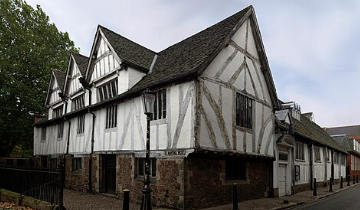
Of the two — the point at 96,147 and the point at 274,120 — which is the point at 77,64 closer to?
the point at 96,147

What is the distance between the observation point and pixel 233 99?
42.0ft

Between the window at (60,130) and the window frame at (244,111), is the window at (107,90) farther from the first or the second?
the window frame at (244,111)

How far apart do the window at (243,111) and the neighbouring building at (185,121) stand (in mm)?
46

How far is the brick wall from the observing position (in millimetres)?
10453

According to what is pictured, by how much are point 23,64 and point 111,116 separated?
14681 mm

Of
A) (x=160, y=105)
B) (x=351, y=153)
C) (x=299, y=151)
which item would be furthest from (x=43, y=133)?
(x=351, y=153)

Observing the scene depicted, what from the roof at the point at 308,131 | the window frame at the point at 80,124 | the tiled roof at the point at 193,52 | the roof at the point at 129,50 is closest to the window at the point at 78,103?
the window frame at the point at 80,124

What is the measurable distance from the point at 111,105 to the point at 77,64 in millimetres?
7236

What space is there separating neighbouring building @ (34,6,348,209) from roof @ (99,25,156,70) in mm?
89

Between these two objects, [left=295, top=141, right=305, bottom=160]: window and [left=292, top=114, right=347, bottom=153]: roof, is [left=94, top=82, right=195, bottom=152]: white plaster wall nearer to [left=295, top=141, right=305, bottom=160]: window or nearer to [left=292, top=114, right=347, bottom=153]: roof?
[left=292, top=114, right=347, bottom=153]: roof

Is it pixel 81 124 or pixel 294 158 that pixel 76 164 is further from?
pixel 294 158

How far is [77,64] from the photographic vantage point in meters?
20.7

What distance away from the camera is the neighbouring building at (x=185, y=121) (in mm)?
10836

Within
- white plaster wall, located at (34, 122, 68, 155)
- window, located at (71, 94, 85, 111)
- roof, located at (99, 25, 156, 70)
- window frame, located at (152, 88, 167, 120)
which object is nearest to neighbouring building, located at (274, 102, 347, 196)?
window frame, located at (152, 88, 167, 120)
